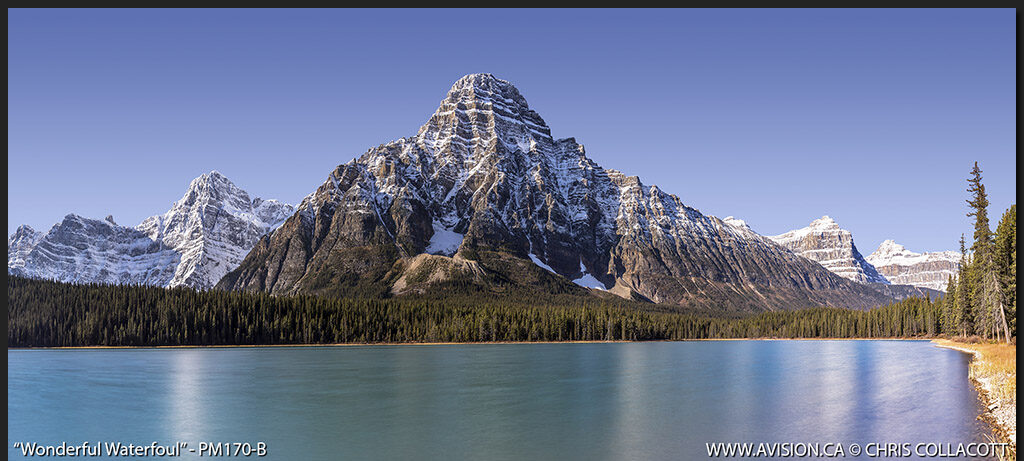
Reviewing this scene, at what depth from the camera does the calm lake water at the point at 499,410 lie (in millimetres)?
40219

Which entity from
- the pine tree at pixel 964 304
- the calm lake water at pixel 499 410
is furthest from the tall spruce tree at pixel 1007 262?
the pine tree at pixel 964 304

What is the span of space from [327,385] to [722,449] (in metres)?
48.7

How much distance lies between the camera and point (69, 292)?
183 meters

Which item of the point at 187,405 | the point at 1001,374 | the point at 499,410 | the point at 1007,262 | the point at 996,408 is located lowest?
the point at 187,405

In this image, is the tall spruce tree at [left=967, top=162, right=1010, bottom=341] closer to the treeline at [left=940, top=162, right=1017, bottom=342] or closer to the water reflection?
the treeline at [left=940, top=162, right=1017, bottom=342]

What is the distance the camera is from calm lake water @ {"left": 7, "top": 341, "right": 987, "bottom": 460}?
40219mm

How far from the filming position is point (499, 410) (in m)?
54.6

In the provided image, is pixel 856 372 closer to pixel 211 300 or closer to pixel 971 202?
pixel 971 202

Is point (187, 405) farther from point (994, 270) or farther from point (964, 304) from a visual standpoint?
point (964, 304)

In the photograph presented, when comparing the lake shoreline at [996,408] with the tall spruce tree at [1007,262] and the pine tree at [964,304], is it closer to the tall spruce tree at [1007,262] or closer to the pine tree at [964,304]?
the tall spruce tree at [1007,262]

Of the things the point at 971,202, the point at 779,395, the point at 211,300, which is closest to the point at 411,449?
the point at 779,395

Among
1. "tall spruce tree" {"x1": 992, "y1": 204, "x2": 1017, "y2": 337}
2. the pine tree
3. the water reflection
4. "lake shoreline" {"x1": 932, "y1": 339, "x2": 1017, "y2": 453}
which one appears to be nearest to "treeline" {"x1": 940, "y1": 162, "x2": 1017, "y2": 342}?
"tall spruce tree" {"x1": 992, "y1": 204, "x2": 1017, "y2": 337}

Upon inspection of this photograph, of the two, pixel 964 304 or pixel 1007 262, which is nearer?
pixel 1007 262

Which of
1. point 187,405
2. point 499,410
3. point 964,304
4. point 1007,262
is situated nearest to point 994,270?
point 1007,262
